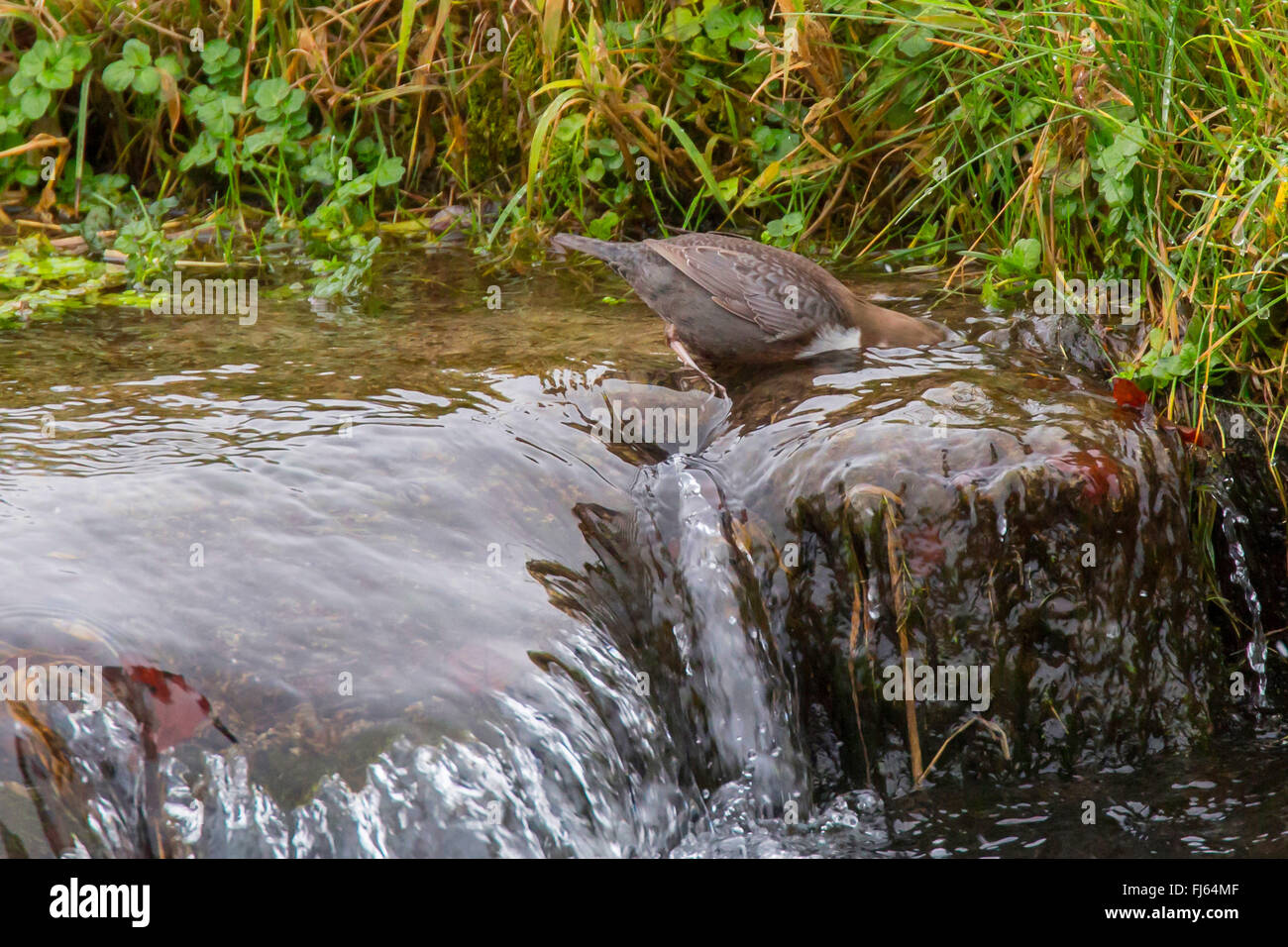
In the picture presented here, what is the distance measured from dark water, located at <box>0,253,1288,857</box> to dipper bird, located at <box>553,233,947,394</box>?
130mm

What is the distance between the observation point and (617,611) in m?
3.51

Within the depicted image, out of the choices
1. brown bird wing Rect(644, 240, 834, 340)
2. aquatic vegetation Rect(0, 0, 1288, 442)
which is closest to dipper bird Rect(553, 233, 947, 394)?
brown bird wing Rect(644, 240, 834, 340)

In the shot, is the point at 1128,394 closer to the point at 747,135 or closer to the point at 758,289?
the point at 758,289

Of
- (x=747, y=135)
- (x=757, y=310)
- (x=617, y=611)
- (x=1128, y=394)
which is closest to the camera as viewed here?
(x=617, y=611)

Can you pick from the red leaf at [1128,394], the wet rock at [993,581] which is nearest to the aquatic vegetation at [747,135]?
the red leaf at [1128,394]

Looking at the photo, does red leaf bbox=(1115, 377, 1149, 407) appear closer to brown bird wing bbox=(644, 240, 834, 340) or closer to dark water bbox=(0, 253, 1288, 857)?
dark water bbox=(0, 253, 1288, 857)

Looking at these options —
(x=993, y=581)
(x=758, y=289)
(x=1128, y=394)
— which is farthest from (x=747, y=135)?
(x=993, y=581)

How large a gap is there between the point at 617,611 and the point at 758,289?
1393mm

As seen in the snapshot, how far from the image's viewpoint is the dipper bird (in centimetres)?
434

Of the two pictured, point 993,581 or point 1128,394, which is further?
point 1128,394

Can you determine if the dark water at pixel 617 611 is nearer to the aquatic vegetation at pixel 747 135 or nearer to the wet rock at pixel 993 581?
the wet rock at pixel 993 581

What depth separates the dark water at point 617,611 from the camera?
2.77m

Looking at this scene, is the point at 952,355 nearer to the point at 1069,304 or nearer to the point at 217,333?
the point at 1069,304

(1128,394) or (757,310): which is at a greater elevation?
(757,310)
